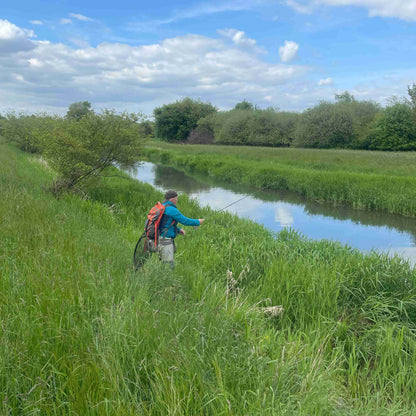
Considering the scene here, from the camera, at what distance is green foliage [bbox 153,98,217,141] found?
7331cm

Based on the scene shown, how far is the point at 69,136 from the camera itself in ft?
37.7

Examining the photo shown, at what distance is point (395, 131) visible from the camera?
43688mm

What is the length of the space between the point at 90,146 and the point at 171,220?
7.71m

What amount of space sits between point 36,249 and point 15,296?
1421 mm

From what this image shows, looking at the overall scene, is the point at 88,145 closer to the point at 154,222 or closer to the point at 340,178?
the point at 154,222

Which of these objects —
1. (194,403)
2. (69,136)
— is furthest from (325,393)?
(69,136)

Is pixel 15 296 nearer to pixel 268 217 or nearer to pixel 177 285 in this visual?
pixel 177 285

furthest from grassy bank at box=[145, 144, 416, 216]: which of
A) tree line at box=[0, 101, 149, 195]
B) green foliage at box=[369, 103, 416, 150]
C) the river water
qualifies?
green foliage at box=[369, 103, 416, 150]

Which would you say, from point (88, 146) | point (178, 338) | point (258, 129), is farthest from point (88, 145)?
point (258, 129)

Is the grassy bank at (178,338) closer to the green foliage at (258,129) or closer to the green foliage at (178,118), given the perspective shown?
the green foliage at (258,129)

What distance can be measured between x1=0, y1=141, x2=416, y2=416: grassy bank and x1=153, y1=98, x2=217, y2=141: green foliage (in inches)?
2705

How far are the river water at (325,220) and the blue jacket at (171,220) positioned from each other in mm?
4274

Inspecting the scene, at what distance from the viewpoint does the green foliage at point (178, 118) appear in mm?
73312

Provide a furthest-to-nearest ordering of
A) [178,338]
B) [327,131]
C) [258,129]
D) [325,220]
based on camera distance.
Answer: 1. [258,129]
2. [327,131]
3. [325,220]
4. [178,338]
